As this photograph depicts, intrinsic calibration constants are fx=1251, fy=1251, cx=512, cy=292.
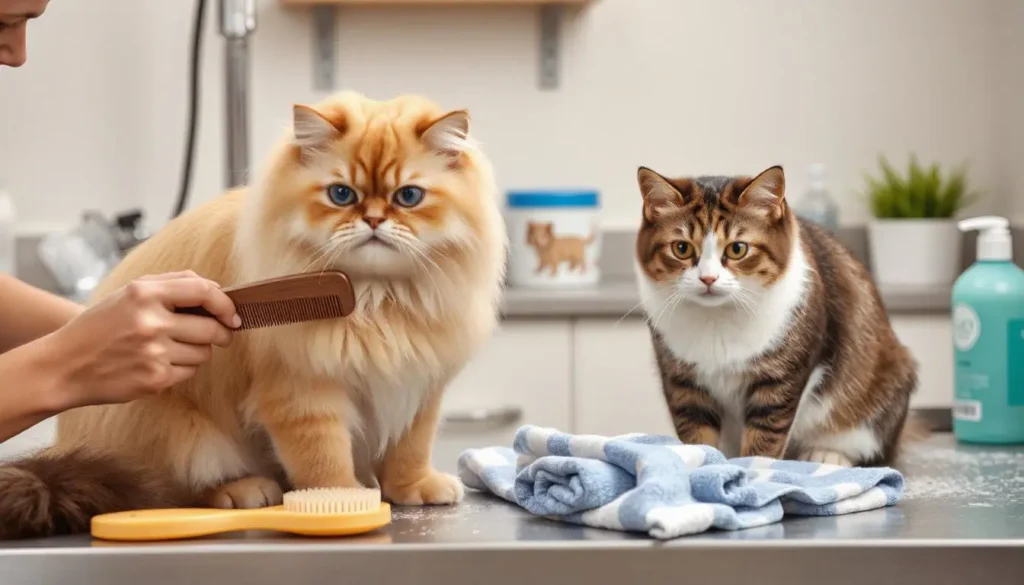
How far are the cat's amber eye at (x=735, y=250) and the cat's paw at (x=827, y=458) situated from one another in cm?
25

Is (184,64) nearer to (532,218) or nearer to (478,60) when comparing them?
(478,60)

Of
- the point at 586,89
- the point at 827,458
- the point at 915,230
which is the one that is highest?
the point at 586,89

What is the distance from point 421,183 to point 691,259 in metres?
0.35

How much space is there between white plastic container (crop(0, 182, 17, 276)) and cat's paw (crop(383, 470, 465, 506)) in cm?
207

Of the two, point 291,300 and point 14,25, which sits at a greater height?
point 14,25

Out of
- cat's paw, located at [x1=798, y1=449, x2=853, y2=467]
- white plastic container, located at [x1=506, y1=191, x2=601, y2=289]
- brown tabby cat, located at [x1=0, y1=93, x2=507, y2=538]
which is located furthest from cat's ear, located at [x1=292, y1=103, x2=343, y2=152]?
white plastic container, located at [x1=506, y1=191, x2=601, y2=289]

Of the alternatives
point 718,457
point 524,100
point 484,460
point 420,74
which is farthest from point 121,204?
point 718,457

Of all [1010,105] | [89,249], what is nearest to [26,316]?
[89,249]

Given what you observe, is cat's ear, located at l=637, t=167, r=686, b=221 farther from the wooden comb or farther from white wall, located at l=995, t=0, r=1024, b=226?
white wall, located at l=995, t=0, r=1024, b=226

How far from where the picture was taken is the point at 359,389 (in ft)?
3.55

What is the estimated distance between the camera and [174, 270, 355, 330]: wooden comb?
964 millimetres

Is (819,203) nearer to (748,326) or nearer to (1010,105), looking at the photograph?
(1010,105)

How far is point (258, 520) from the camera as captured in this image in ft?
3.10

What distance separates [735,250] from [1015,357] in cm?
42
